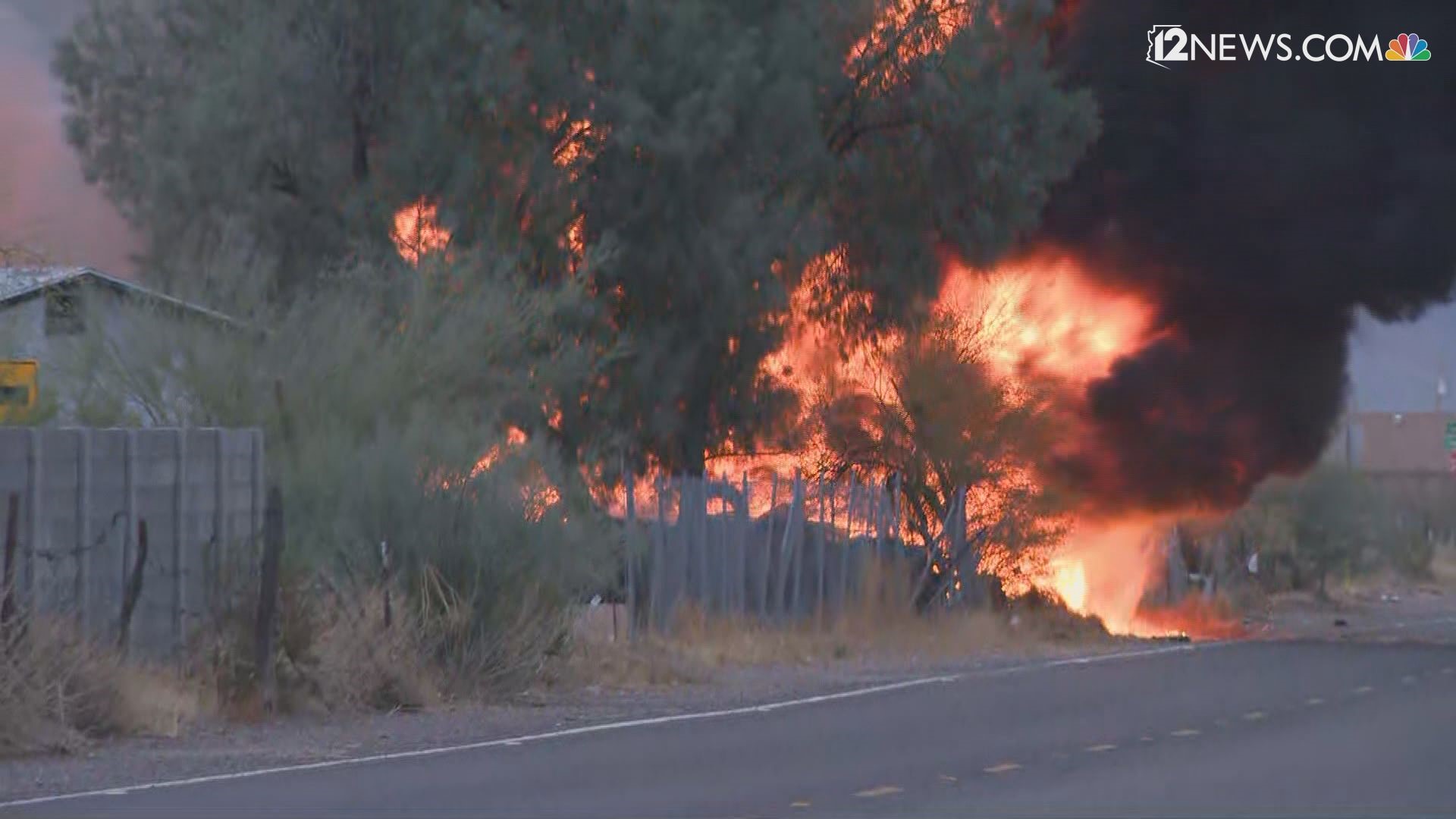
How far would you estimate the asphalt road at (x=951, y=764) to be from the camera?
477 inches

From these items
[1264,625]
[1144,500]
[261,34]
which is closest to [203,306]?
[261,34]

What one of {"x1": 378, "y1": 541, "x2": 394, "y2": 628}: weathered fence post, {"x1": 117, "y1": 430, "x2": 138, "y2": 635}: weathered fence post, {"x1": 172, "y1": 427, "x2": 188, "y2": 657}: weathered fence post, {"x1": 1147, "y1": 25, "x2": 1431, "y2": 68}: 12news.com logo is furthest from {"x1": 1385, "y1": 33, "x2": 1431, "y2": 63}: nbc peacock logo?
{"x1": 117, "y1": 430, "x2": 138, "y2": 635}: weathered fence post

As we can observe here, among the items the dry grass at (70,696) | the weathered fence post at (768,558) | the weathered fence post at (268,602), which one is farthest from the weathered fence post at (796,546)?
the dry grass at (70,696)

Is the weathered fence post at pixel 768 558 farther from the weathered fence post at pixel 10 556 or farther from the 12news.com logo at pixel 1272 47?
the weathered fence post at pixel 10 556

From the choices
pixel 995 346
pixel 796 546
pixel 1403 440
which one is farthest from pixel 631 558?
pixel 1403 440

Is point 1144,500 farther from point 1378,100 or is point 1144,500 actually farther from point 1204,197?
point 1378,100

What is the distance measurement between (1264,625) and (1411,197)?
11.0 meters

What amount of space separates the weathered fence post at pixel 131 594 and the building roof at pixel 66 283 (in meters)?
5.02

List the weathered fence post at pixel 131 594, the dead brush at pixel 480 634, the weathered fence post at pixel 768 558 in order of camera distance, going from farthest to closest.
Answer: the weathered fence post at pixel 768 558, the dead brush at pixel 480 634, the weathered fence post at pixel 131 594

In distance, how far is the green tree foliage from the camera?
1201 inches

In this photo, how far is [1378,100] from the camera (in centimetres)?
3222

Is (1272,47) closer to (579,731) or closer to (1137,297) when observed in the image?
(1137,297)

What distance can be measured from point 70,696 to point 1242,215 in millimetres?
22781

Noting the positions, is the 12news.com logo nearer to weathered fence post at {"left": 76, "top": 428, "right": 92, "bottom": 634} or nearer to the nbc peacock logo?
the nbc peacock logo
